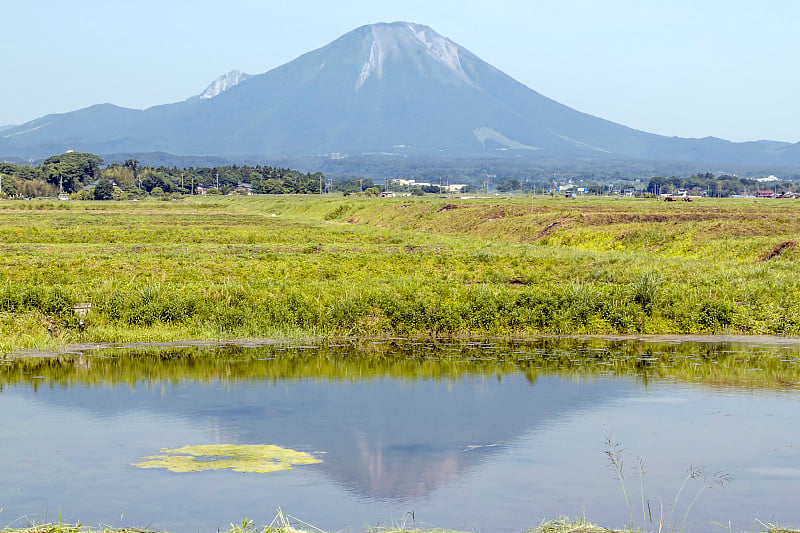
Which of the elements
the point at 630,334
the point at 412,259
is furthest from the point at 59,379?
the point at 412,259

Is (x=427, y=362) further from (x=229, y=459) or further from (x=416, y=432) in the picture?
(x=229, y=459)

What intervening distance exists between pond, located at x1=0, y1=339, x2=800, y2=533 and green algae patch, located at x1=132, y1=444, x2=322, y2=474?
23cm

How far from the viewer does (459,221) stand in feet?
253

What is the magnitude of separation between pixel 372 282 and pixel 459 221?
156 feet

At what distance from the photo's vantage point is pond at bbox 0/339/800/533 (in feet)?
40.7

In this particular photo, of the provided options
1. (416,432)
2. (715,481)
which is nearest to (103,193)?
(416,432)

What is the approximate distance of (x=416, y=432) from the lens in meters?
16.4

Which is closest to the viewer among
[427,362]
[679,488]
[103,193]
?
[679,488]

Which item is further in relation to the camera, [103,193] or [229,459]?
[103,193]

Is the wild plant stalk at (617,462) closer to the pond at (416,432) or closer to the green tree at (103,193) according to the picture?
the pond at (416,432)

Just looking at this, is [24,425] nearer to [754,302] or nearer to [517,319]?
[517,319]

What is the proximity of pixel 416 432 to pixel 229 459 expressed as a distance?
320 cm

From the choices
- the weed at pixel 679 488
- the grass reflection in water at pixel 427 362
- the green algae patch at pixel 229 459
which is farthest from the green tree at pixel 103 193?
the weed at pixel 679 488

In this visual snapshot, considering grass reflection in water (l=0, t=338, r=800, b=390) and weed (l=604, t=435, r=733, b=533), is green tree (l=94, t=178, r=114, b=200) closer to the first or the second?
grass reflection in water (l=0, t=338, r=800, b=390)
